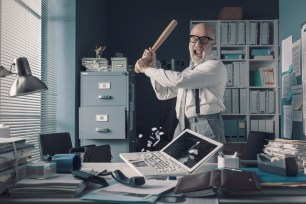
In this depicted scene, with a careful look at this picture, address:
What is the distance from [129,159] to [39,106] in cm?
199

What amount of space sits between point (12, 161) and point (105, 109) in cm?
226

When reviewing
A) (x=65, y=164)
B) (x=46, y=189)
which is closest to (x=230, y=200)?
(x=46, y=189)

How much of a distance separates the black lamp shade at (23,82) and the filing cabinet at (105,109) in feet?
6.41

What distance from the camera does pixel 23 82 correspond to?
4.99 feet

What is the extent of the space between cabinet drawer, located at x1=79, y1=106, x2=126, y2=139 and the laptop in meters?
1.76

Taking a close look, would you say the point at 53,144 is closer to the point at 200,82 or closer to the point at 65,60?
the point at 65,60

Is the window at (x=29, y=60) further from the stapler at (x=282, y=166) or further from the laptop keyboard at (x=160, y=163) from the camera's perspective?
the stapler at (x=282, y=166)

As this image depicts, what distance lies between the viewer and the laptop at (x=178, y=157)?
4.63 feet

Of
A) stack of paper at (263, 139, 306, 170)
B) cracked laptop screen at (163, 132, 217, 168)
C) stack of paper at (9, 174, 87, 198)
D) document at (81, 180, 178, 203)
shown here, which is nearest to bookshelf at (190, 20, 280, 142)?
stack of paper at (263, 139, 306, 170)

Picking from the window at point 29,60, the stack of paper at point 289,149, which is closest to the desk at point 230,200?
the stack of paper at point 289,149

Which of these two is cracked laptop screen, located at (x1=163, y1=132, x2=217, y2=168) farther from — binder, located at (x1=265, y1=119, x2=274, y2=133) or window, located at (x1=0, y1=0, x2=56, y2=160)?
binder, located at (x1=265, y1=119, x2=274, y2=133)

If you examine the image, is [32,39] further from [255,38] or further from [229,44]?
[255,38]

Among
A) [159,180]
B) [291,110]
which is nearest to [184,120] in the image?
[291,110]

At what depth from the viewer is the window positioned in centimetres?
267
